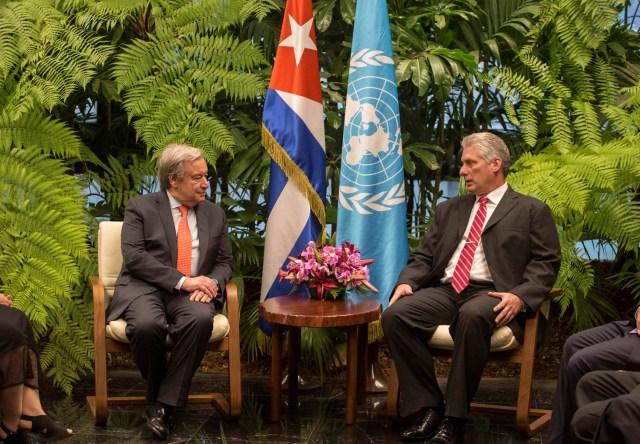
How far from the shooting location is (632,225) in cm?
495

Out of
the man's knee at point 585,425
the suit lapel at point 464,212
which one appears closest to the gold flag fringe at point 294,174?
the suit lapel at point 464,212

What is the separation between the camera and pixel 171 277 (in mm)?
4340

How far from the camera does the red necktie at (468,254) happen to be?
4.35 meters

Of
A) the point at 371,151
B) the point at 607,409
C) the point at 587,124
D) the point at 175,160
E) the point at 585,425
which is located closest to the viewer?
the point at 607,409

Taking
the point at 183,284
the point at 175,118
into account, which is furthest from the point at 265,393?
the point at 175,118

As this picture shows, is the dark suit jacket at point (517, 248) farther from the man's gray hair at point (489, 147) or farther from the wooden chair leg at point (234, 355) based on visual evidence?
the wooden chair leg at point (234, 355)

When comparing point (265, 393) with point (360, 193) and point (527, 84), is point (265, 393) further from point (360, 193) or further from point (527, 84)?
point (527, 84)

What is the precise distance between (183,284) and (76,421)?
0.81m

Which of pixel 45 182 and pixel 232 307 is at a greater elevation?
pixel 45 182

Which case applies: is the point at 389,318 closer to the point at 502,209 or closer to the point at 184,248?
the point at 502,209

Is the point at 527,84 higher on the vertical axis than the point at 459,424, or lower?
higher

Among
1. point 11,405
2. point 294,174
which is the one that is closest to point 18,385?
point 11,405

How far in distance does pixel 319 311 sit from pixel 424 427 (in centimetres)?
70

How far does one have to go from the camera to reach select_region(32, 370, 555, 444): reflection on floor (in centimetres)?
412
